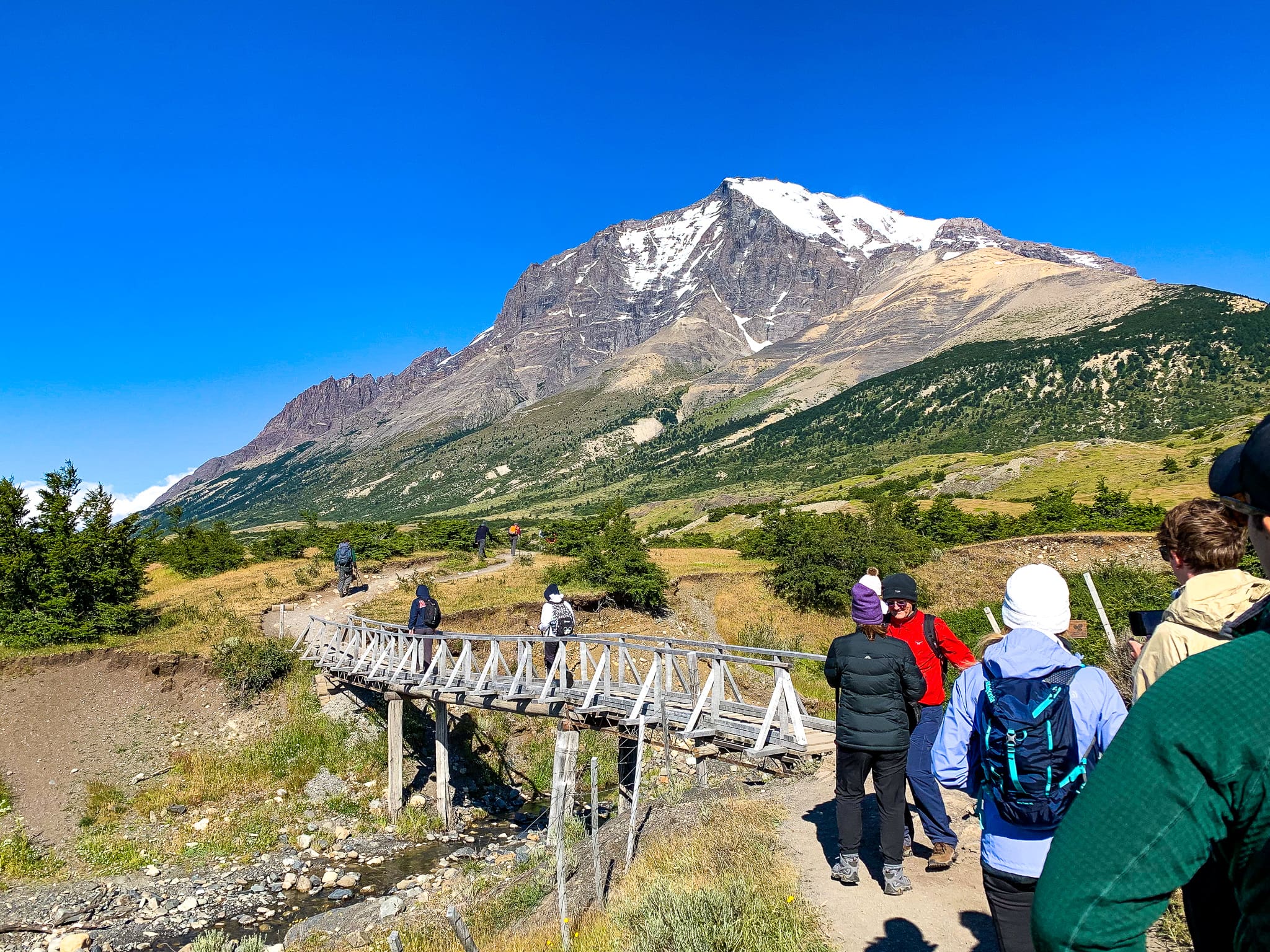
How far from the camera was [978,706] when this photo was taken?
11.7 feet

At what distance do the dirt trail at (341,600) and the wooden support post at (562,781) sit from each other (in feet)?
47.0

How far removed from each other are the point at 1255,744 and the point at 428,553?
3685 cm

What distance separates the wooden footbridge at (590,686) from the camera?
10.2m

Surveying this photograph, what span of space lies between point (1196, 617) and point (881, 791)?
318cm

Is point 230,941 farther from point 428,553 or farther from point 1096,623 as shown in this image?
point 428,553

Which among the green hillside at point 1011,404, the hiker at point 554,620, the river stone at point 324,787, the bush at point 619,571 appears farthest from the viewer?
the green hillside at point 1011,404

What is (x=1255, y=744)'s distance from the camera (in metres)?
1.19

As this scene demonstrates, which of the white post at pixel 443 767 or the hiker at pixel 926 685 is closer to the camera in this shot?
the hiker at pixel 926 685

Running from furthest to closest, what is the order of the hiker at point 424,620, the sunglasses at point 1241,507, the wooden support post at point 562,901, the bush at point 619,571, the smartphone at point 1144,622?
1. the bush at point 619,571
2. the hiker at point 424,620
3. the wooden support post at point 562,901
4. the smartphone at point 1144,622
5. the sunglasses at point 1241,507

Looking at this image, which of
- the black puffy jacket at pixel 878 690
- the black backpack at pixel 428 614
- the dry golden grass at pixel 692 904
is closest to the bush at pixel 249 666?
the black backpack at pixel 428 614

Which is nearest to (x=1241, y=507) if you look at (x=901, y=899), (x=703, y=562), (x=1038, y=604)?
(x=1038, y=604)

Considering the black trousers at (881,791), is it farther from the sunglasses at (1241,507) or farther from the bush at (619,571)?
the bush at (619,571)

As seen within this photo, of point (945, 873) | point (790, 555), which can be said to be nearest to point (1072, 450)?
point (790, 555)

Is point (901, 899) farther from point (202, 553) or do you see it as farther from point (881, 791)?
point (202, 553)
